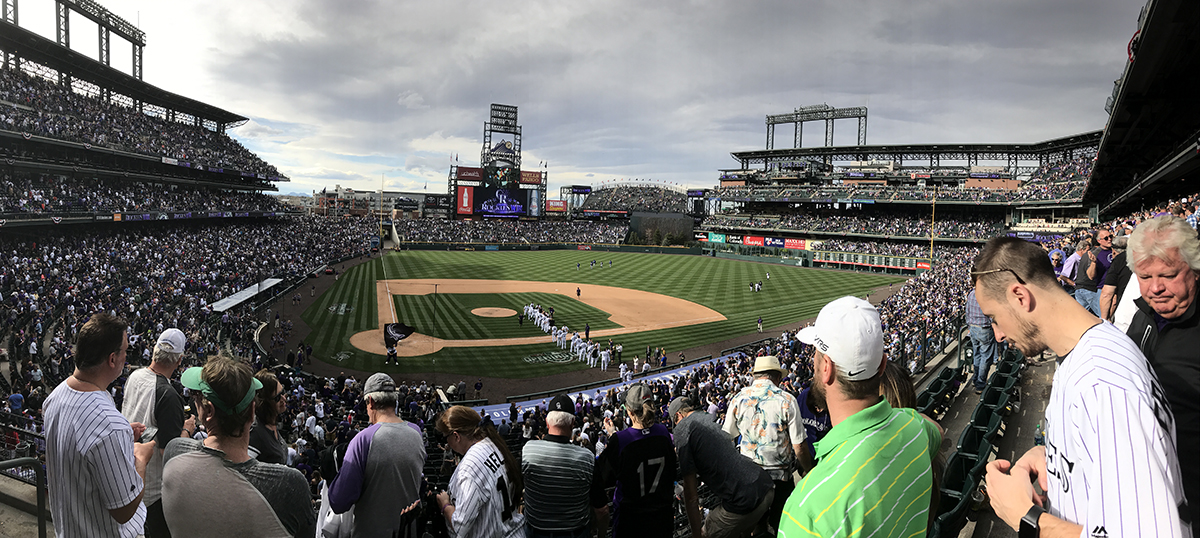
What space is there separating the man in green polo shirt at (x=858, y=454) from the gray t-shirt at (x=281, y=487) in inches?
102

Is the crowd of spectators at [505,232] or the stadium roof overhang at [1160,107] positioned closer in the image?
→ the stadium roof overhang at [1160,107]

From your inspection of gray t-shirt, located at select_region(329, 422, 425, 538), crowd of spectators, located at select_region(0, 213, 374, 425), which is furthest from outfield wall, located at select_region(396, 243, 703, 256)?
gray t-shirt, located at select_region(329, 422, 425, 538)

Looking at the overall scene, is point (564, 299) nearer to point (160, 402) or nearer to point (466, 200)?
point (160, 402)

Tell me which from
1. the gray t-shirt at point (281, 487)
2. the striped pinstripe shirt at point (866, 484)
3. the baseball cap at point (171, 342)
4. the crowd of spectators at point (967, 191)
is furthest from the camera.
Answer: the crowd of spectators at point (967, 191)

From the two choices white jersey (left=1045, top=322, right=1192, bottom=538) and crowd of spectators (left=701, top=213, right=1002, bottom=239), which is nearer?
white jersey (left=1045, top=322, right=1192, bottom=538)

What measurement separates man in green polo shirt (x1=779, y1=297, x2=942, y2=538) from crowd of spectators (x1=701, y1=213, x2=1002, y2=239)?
215 ft

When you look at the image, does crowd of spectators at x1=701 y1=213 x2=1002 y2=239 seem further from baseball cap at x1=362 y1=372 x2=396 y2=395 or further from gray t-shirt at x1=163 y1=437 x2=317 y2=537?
gray t-shirt at x1=163 y1=437 x2=317 y2=537

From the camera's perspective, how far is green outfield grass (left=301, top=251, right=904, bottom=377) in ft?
81.5

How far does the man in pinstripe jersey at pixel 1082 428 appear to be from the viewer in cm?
169

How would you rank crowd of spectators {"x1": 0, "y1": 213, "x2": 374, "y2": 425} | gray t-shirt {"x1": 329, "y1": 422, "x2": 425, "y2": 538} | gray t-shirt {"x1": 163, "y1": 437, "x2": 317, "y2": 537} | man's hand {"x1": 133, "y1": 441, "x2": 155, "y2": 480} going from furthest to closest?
crowd of spectators {"x1": 0, "y1": 213, "x2": 374, "y2": 425}
gray t-shirt {"x1": 329, "y1": 422, "x2": 425, "y2": 538}
man's hand {"x1": 133, "y1": 441, "x2": 155, "y2": 480}
gray t-shirt {"x1": 163, "y1": 437, "x2": 317, "y2": 537}

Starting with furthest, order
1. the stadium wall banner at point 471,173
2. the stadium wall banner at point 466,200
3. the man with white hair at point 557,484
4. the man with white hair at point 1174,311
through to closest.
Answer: the stadium wall banner at point 471,173, the stadium wall banner at point 466,200, the man with white hair at point 557,484, the man with white hair at point 1174,311

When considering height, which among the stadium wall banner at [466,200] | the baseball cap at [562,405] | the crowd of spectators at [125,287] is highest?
the stadium wall banner at [466,200]

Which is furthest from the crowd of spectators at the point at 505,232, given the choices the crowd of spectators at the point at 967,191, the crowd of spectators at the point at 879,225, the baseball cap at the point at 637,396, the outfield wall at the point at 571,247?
the baseball cap at the point at 637,396

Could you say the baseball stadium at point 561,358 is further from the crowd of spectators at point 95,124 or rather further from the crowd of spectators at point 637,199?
the crowd of spectators at point 637,199
